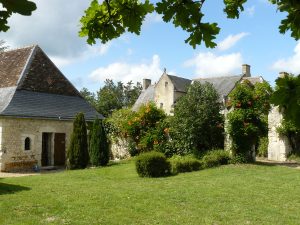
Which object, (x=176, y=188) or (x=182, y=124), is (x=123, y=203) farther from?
(x=182, y=124)

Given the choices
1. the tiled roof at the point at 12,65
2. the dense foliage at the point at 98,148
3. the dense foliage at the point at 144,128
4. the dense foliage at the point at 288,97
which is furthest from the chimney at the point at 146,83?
the dense foliage at the point at 288,97

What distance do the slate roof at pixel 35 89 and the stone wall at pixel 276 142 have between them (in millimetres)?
9059

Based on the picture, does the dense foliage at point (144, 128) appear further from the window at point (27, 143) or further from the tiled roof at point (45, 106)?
the window at point (27, 143)

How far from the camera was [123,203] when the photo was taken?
9.24 meters

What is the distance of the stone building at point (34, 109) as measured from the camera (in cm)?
1914

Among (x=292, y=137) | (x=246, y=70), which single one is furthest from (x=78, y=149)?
(x=246, y=70)

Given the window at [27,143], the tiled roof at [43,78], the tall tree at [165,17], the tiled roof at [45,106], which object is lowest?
the window at [27,143]

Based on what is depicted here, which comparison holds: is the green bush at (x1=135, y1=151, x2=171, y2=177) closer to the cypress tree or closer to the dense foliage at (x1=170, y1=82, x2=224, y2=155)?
the dense foliage at (x1=170, y1=82, x2=224, y2=155)

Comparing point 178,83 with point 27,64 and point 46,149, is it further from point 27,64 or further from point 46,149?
point 46,149

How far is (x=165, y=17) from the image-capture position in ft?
8.11

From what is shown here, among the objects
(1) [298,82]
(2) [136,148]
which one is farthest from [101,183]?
(1) [298,82]

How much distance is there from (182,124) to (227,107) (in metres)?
2.20

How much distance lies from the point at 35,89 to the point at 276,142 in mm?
12886

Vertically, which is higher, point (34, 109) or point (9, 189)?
point (34, 109)
